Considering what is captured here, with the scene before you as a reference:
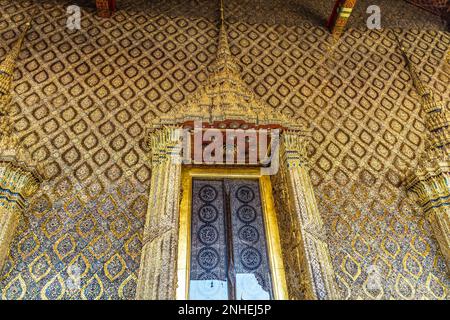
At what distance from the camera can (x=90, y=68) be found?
5418 millimetres

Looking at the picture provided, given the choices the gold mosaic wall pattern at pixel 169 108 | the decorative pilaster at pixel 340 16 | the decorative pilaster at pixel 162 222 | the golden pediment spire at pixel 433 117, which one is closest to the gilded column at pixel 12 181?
the gold mosaic wall pattern at pixel 169 108

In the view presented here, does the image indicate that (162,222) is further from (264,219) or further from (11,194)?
Answer: (11,194)

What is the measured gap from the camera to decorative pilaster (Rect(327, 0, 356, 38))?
6.36 meters

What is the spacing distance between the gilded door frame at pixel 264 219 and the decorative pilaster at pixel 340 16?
12.1 feet

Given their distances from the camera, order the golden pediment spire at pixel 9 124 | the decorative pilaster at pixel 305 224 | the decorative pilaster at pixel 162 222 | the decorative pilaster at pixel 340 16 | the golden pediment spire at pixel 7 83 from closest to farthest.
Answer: the decorative pilaster at pixel 162 222 → the decorative pilaster at pixel 305 224 → the golden pediment spire at pixel 9 124 → the golden pediment spire at pixel 7 83 → the decorative pilaster at pixel 340 16

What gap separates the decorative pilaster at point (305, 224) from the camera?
127 inches

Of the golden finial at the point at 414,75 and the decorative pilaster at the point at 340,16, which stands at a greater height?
the decorative pilaster at the point at 340,16

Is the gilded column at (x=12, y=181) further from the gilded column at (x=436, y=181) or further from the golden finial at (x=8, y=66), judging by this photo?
the gilded column at (x=436, y=181)

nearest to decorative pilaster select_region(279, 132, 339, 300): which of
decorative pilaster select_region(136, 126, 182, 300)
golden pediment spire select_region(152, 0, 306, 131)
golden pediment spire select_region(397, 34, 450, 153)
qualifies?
golden pediment spire select_region(152, 0, 306, 131)

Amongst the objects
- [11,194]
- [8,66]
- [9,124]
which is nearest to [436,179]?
[11,194]

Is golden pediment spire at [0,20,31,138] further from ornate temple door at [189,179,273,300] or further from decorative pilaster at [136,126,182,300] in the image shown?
ornate temple door at [189,179,273,300]

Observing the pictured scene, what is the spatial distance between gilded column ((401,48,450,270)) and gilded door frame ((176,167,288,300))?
1.93 meters
